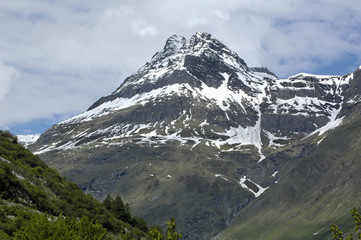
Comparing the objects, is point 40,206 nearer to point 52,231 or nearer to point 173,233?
point 52,231

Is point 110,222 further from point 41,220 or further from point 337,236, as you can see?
point 337,236

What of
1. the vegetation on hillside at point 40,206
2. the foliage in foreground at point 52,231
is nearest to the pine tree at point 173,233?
the vegetation on hillside at point 40,206

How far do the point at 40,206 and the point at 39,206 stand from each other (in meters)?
0.15

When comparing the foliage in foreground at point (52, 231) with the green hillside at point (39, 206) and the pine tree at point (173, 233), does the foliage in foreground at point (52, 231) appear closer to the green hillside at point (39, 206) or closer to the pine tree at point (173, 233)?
the green hillside at point (39, 206)

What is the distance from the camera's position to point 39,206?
50875 mm

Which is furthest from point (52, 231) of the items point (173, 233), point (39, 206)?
point (39, 206)

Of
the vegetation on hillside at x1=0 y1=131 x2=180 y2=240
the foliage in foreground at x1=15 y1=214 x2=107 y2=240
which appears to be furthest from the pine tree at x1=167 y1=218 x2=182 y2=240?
the foliage in foreground at x1=15 y1=214 x2=107 y2=240

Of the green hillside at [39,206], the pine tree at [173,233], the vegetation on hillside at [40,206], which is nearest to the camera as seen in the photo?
the pine tree at [173,233]

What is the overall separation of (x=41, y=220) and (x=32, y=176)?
27440 millimetres

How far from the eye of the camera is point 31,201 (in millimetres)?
51031

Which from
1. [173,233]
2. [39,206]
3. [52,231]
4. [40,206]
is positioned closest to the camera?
[173,233]

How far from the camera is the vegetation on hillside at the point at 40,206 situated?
33778 millimetres

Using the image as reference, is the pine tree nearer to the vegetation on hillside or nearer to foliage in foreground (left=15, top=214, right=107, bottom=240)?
the vegetation on hillside

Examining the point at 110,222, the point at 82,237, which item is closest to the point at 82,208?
the point at 110,222
